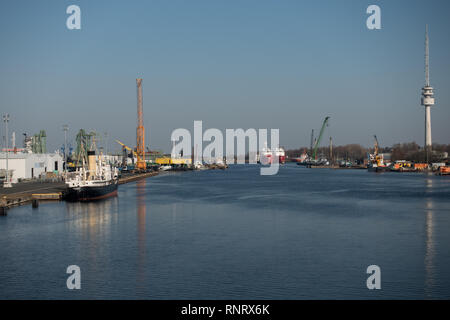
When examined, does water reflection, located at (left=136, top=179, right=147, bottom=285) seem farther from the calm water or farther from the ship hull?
the ship hull

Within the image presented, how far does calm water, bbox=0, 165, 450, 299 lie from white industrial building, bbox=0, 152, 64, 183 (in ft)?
99.8

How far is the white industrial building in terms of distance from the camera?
78.6 m

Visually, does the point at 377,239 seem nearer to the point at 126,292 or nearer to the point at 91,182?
the point at 126,292

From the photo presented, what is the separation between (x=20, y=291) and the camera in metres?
21.4

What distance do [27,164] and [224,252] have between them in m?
61.9

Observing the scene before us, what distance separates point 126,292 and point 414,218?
3214 cm

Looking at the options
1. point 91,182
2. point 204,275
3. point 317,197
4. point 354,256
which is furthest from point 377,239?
point 91,182

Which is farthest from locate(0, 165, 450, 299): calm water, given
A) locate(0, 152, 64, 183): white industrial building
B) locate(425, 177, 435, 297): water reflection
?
locate(0, 152, 64, 183): white industrial building

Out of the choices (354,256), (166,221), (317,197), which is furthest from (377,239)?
(317,197)
